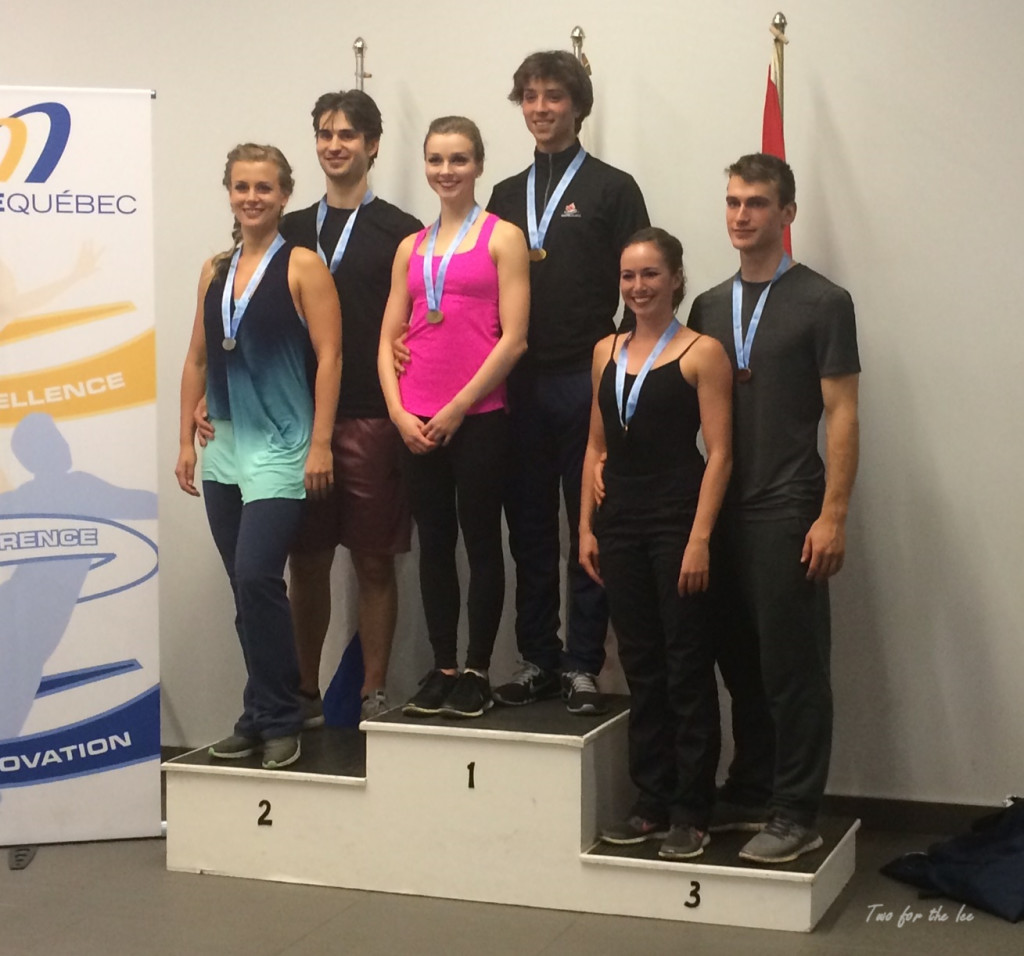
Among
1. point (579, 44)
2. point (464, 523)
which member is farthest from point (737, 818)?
point (579, 44)

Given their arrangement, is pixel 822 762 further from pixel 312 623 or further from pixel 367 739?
pixel 312 623

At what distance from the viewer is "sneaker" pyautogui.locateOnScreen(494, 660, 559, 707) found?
3785 millimetres

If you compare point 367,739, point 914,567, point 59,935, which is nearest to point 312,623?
point 367,739

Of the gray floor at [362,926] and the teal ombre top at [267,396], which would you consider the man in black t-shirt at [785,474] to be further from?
the teal ombre top at [267,396]

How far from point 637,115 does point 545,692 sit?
1716 mm

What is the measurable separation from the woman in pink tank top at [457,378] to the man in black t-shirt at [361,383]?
0.67ft

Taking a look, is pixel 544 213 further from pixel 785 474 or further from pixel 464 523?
pixel 785 474

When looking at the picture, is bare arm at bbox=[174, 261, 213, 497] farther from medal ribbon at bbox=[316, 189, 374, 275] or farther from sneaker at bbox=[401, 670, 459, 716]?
sneaker at bbox=[401, 670, 459, 716]

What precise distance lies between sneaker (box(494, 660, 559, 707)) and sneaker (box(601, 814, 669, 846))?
44cm

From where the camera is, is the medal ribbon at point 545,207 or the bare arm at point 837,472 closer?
the bare arm at point 837,472

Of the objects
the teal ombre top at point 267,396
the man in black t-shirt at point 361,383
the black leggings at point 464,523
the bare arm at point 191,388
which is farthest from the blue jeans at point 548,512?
the bare arm at point 191,388

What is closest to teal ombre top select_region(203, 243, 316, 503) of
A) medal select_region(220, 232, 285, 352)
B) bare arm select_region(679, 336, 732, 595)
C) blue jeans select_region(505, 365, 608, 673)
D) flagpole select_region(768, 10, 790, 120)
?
medal select_region(220, 232, 285, 352)

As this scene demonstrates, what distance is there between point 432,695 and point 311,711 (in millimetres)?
590

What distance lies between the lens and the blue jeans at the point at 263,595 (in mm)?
3674
